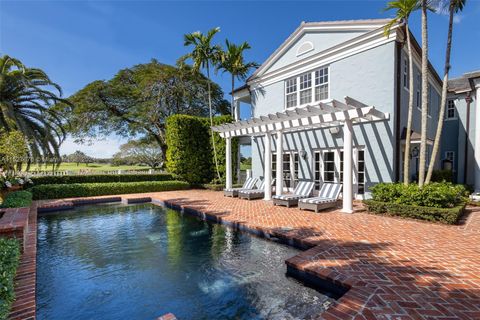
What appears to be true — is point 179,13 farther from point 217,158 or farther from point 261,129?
point 217,158

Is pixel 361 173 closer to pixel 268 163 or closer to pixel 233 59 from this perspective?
pixel 268 163

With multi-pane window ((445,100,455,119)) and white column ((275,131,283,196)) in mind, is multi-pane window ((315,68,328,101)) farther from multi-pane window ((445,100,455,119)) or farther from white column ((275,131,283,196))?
multi-pane window ((445,100,455,119))

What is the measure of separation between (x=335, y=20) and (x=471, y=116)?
11.8 meters

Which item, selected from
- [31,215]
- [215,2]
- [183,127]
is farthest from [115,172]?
[215,2]

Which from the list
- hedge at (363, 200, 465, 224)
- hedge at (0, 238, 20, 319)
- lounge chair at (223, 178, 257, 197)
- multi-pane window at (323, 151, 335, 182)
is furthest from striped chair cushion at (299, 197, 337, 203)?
hedge at (0, 238, 20, 319)

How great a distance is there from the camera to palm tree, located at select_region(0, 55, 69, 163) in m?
13.5

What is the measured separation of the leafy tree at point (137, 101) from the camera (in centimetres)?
2716

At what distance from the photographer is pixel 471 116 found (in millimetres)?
16328

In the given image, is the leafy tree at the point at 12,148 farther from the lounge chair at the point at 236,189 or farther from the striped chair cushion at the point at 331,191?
the striped chair cushion at the point at 331,191

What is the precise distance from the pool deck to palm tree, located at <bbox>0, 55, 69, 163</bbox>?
7.64 meters

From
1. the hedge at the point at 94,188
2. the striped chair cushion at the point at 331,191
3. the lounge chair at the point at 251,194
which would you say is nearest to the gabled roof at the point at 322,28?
the striped chair cushion at the point at 331,191

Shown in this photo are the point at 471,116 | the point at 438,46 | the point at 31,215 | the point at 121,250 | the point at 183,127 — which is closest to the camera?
the point at 121,250

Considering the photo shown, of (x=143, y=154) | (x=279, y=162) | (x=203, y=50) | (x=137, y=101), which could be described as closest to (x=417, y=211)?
(x=279, y=162)

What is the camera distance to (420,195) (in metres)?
8.70
